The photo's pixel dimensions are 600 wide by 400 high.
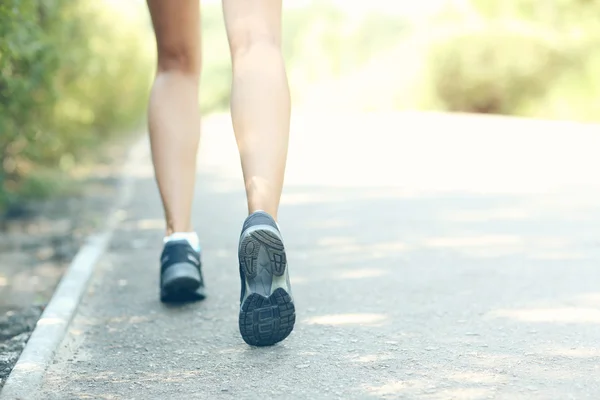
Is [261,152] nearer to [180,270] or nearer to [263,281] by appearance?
[263,281]

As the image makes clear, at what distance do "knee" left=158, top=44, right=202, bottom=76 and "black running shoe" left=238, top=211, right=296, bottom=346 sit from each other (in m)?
0.97

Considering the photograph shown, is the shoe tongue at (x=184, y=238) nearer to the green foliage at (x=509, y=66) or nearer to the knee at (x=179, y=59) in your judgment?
the knee at (x=179, y=59)

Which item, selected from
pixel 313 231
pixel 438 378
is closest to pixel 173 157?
pixel 438 378

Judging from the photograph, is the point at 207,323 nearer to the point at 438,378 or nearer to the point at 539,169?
the point at 438,378

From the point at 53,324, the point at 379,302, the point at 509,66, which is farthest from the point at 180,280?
the point at 509,66

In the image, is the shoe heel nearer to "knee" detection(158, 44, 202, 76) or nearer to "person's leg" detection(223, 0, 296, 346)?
"person's leg" detection(223, 0, 296, 346)

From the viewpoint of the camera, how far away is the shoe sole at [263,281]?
7.50ft

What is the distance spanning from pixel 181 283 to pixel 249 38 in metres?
0.83

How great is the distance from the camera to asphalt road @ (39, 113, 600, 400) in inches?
86.6

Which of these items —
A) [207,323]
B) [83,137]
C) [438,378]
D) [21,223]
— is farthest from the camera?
[83,137]

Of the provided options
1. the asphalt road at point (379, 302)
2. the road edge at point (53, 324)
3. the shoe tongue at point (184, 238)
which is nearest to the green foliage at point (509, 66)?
the asphalt road at point (379, 302)

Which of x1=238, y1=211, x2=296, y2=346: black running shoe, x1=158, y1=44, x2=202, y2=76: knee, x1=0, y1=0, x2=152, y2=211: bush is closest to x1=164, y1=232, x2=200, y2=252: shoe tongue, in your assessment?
x1=158, y1=44, x2=202, y2=76: knee

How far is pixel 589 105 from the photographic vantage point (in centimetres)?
1404

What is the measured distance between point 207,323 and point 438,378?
852 millimetres
